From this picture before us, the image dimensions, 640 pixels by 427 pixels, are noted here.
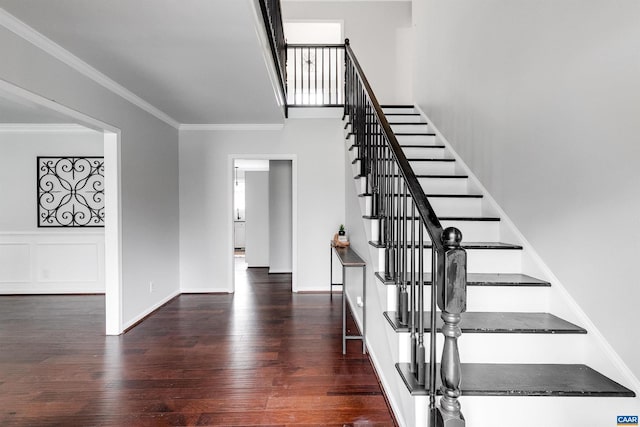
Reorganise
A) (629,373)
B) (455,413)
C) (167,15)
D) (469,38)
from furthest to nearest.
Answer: (469,38) → (167,15) → (629,373) → (455,413)

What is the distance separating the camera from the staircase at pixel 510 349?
1479 mm

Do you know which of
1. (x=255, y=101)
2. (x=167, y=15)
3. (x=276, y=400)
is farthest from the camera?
(x=255, y=101)

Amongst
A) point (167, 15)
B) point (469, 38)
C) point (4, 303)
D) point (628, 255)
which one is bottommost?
point (4, 303)

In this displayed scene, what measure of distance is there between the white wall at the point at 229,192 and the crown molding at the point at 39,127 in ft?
5.39

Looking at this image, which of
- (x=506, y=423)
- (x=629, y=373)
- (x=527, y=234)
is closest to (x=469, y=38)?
(x=527, y=234)

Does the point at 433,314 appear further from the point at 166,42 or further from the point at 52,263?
the point at 52,263

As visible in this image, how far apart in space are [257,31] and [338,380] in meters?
2.60

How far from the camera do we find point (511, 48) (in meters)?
2.42

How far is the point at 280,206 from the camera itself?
6.15 m

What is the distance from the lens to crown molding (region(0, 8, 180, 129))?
204 centimetres

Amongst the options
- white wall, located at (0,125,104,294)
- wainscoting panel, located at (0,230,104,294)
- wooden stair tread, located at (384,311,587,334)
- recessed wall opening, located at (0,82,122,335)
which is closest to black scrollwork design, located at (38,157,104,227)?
recessed wall opening, located at (0,82,122,335)

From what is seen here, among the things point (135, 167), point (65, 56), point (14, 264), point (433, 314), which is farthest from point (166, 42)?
point (14, 264)

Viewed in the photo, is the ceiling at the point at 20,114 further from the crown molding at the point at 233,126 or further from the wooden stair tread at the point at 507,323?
the wooden stair tread at the point at 507,323

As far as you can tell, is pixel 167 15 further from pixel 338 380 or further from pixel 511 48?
pixel 338 380
